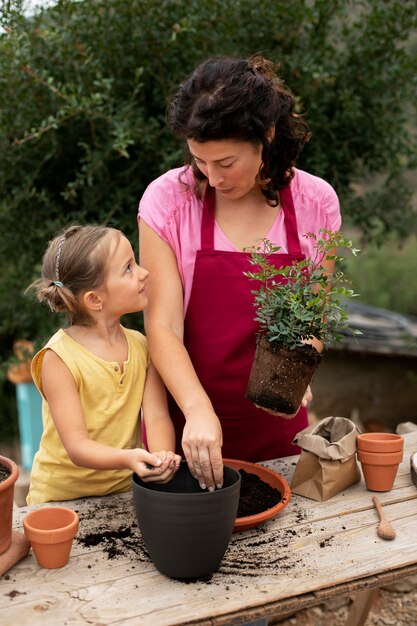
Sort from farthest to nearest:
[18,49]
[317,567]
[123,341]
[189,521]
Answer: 1. [18,49]
2. [123,341]
3. [317,567]
4. [189,521]

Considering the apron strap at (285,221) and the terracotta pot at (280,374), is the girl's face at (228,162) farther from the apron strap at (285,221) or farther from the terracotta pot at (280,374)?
the terracotta pot at (280,374)

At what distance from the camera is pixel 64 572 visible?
5.66 feet

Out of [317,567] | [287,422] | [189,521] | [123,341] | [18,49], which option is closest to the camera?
[189,521]

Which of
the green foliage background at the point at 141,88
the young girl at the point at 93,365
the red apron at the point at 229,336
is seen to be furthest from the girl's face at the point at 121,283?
the green foliage background at the point at 141,88

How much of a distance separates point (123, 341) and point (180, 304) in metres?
0.20

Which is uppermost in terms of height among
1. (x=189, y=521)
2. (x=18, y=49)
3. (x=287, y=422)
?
→ (x=18, y=49)

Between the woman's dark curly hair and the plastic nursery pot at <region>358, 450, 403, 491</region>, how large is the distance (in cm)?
87

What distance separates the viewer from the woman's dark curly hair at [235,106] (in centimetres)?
200

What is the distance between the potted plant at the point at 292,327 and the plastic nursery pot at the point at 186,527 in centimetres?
39

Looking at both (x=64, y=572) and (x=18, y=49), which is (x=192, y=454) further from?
(x=18, y=49)

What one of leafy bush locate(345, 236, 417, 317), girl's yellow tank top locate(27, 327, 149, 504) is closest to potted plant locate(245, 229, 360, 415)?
girl's yellow tank top locate(27, 327, 149, 504)

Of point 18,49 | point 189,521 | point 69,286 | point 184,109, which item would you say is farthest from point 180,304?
point 18,49

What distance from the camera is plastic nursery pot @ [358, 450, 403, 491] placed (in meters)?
2.14

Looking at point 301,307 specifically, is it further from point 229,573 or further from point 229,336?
point 229,573
